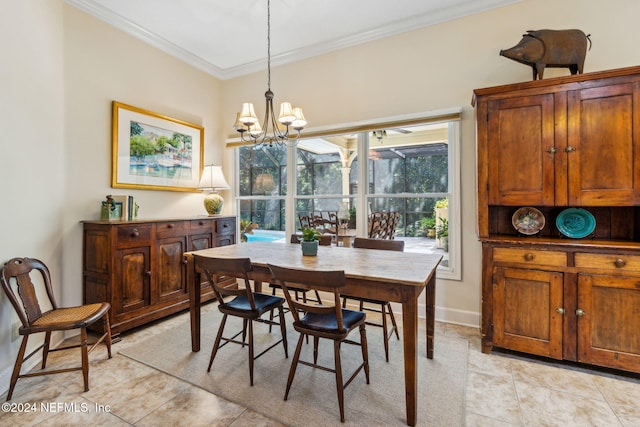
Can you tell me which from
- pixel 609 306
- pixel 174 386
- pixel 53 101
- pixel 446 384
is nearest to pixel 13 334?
pixel 174 386

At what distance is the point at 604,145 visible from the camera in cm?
222

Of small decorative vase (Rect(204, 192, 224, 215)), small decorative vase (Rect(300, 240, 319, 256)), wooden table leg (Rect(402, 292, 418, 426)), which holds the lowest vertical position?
wooden table leg (Rect(402, 292, 418, 426))

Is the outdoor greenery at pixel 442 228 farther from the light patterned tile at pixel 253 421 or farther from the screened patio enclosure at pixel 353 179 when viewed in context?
the light patterned tile at pixel 253 421

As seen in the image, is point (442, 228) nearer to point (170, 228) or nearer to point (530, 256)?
point (530, 256)

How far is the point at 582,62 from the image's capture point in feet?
7.77

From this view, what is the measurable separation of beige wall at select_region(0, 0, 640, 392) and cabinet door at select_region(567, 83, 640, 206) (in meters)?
0.62

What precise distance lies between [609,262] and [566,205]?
0.48m

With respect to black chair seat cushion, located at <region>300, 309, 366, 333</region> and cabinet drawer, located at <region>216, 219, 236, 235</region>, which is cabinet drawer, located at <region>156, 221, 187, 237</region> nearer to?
cabinet drawer, located at <region>216, 219, 236, 235</region>

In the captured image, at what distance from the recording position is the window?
3230 millimetres

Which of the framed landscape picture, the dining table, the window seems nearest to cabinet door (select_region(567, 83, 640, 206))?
the window

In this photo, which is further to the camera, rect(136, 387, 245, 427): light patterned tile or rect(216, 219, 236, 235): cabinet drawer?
rect(216, 219, 236, 235): cabinet drawer

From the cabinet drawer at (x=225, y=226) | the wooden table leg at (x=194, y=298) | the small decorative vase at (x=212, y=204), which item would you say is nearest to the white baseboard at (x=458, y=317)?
the wooden table leg at (x=194, y=298)

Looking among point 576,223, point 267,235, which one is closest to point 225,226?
point 267,235

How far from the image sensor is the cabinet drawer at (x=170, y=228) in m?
3.08
